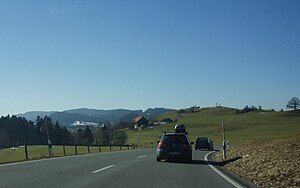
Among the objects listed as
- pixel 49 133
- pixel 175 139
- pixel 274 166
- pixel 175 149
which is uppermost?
pixel 175 139

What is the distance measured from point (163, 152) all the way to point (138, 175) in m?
7.34

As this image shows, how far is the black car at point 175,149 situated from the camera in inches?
883

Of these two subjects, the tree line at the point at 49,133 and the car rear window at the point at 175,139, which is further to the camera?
the tree line at the point at 49,133

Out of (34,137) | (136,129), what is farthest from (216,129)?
(34,137)

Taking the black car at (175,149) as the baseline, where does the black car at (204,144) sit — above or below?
below

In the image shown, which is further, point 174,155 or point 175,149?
point 175,149

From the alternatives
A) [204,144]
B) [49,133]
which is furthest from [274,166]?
[49,133]

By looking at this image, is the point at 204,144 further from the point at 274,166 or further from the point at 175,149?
the point at 274,166

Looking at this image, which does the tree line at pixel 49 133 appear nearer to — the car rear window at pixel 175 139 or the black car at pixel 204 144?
the black car at pixel 204 144

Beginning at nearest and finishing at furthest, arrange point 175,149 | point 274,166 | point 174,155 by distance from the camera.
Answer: point 274,166 → point 174,155 → point 175,149

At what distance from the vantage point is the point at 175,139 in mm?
23016

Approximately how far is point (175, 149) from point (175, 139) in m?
0.69

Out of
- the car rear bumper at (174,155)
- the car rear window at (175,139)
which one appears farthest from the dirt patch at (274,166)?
the car rear window at (175,139)

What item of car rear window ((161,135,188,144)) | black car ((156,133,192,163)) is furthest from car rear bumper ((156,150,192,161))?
car rear window ((161,135,188,144))
